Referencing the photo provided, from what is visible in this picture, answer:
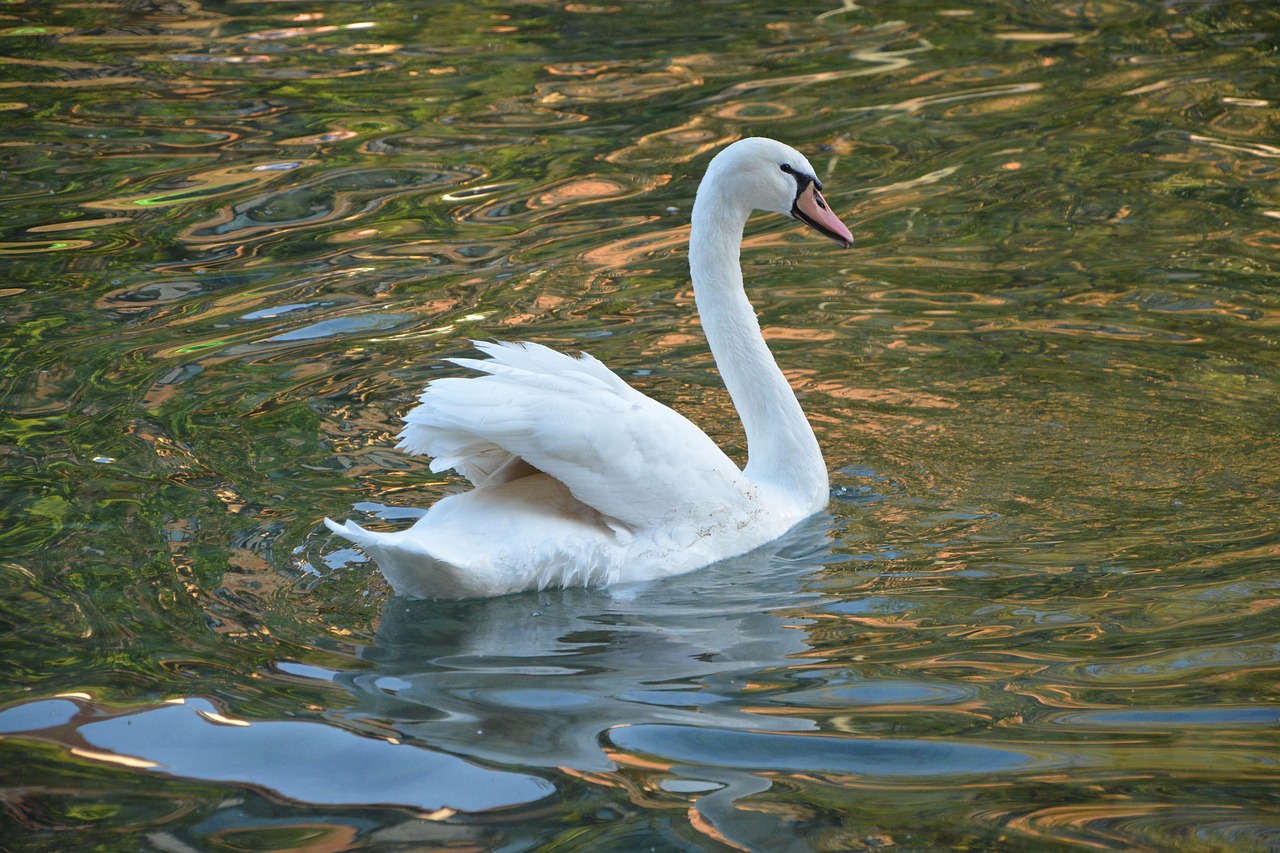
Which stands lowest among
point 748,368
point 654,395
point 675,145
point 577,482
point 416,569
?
point 654,395

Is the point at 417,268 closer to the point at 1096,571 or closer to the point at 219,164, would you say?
the point at 219,164

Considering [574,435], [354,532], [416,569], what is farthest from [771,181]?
[354,532]

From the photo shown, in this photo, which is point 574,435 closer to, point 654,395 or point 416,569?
point 416,569

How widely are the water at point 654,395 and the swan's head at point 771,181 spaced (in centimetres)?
106

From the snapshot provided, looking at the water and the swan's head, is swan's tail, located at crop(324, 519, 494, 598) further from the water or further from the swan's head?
the swan's head

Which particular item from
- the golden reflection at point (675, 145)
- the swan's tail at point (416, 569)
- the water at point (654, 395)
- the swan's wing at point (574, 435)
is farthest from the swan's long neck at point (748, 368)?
the golden reflection at point (675, 145)

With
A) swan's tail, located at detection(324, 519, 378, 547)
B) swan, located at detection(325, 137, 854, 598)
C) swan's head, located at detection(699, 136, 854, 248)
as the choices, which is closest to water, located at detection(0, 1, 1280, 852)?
swan, located at detection(325, 137, 854, 598)

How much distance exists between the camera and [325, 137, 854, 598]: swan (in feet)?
17.5

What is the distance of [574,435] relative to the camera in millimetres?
5426

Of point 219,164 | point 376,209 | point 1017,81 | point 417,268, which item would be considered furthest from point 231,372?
point 1017,81

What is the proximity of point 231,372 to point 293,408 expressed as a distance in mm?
659

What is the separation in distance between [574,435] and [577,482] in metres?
0.20

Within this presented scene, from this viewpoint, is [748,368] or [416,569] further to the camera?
[748,368]

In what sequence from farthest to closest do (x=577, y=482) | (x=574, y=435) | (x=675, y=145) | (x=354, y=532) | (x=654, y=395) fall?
(x=675, y=145) → (x=654, y=395) → (x=577, y=482) → (x=574, y=435) → (x=354, y=532)
